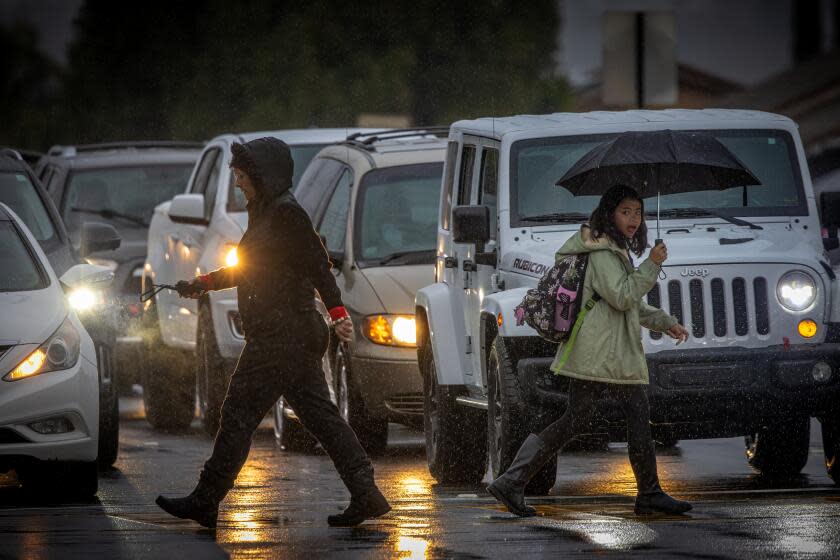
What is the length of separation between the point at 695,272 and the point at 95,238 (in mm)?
4331

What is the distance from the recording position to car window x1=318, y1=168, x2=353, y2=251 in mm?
14789

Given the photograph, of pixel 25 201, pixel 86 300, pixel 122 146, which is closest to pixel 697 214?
pixel 86 300

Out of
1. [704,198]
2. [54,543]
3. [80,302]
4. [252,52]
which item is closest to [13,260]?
[80,302]

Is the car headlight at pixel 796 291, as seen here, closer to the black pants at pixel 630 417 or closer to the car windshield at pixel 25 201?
the black pants at pixel 630 417

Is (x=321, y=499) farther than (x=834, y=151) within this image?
No

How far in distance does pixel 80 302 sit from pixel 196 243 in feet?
14.3

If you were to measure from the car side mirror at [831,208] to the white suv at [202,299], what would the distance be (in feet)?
17.6

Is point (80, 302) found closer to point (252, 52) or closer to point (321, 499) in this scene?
point (321, 499)

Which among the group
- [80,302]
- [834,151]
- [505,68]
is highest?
[505,68]

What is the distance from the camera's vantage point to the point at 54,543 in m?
9.43

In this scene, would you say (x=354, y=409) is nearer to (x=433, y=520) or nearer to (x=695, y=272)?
(x=695, y=272)

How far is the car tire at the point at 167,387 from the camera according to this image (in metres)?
17.8

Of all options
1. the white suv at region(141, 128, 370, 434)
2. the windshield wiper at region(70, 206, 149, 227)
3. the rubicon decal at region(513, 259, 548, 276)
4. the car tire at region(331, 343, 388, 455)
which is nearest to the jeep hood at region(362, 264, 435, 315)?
the car tire at region(331, 343, 388, 455)

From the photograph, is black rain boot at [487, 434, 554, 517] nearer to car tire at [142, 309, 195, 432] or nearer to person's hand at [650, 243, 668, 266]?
person's hand at [650, 243, 668, 266]
